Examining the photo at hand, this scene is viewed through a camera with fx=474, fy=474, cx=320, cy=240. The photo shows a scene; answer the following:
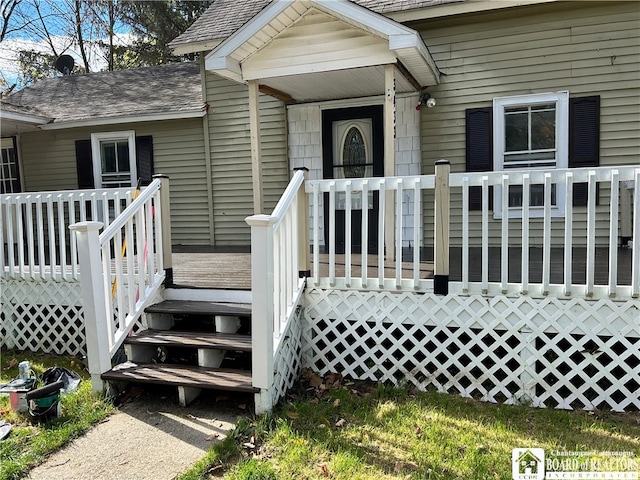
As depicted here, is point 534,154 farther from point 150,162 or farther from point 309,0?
point 150,162

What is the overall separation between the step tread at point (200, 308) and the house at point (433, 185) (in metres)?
0.50

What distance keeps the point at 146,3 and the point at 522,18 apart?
15201mm

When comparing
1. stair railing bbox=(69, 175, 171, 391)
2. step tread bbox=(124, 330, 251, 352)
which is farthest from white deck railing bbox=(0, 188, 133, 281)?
step tread bbox=(124, 330, 251, 352)

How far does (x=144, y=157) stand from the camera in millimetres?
8297

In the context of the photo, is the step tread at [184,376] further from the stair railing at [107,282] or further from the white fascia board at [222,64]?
the white fascia board at [222,64]

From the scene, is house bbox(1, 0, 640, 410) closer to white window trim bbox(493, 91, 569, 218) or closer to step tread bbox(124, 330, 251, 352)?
white window trim bbox(493, 91, 569, 218)

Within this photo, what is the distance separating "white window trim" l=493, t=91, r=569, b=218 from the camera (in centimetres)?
606

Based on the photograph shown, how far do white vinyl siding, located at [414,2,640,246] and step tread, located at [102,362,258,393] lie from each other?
13.5ft

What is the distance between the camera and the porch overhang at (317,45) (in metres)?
4.52

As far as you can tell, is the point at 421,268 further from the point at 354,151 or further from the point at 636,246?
the point at 354,151

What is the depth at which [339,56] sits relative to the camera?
4.88 metres

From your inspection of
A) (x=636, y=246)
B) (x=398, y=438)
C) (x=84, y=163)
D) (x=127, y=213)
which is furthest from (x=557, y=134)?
(x=84, y=163)

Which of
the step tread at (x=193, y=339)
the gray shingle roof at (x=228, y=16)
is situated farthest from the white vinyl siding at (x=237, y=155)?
the step tread at (x=193, y=339)

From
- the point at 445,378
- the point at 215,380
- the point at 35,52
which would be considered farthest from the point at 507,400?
the point at 35,52
